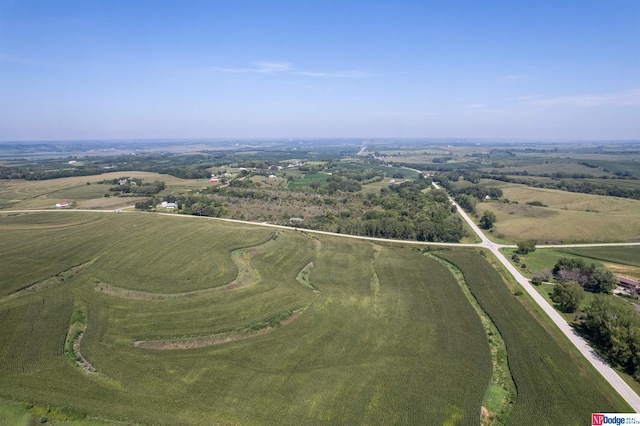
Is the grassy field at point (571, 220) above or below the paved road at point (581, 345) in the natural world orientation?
above

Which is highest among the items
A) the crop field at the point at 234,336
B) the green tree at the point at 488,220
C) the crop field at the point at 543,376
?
the green tree at the point at 488,220

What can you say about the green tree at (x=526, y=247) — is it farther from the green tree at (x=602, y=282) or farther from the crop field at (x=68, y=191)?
the crop field at (x=68, y=191)

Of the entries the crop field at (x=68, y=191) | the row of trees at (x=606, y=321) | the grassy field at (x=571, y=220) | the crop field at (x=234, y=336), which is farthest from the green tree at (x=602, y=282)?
the crop field at (x=68, y=191)

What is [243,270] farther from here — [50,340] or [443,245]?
[443,245]

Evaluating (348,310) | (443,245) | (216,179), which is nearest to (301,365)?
(348,310)

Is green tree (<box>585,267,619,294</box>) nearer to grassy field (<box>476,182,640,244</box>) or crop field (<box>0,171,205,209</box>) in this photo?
grassy field (<box>476,182,640,244</box>)

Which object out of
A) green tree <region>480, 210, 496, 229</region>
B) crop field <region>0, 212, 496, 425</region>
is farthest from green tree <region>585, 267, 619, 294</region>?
green tree <region>480, 210, 496, 229</region>
